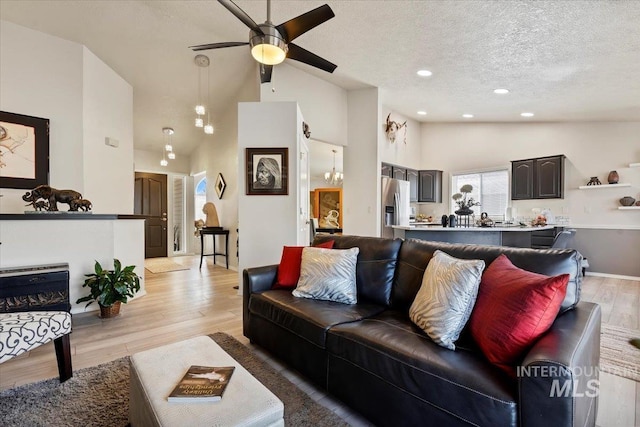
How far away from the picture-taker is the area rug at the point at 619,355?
2.12 m

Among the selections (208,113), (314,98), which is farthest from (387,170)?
(208,113)

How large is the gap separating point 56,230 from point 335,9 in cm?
361

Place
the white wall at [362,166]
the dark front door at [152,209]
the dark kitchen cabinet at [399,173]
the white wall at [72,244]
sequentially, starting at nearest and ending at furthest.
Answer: the white wall at [72,244]
the white wall at [362,166]
the dark kitchen cabinet at [399,173]
the dark front door at [152,209]

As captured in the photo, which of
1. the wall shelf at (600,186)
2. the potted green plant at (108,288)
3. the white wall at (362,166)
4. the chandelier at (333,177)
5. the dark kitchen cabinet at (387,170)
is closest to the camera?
the potted green plant at (108,288)

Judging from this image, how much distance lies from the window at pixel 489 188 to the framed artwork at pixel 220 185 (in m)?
5.17

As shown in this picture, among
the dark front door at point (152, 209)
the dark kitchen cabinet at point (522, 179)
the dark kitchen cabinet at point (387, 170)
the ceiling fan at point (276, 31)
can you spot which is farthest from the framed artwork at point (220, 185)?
the dark kitchen cabinet at point (522, 179)

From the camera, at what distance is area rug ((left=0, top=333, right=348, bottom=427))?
1581 mm

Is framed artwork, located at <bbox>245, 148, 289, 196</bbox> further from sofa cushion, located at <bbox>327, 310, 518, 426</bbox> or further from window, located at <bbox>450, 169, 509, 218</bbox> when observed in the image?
window, located at <bbox>450, 169, 509, 218</bbox>

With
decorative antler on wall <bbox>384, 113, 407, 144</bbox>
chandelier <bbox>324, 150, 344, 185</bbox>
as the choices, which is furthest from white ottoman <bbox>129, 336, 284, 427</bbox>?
chandelier <bbox>324, 150, 344, 185</bbox>

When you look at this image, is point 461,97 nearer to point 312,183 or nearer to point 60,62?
point 60,62

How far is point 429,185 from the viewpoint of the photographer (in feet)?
23.3

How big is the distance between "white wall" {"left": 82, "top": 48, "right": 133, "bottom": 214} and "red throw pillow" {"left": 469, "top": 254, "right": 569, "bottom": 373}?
4.43 meters

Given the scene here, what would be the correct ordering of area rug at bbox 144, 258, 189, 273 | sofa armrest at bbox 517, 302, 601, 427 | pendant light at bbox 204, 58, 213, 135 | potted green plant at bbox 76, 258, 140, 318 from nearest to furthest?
sofa armrest at bbox 517, 302, 601, 427 → potted green plant at bbox 76, 258, 140, 318 → pendant light at bbox 204, 58, 213, 135 → area rug at bbox 144, 258, 189, 273

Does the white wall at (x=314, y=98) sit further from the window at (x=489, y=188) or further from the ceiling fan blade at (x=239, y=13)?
the window at (x=489, y=188)
